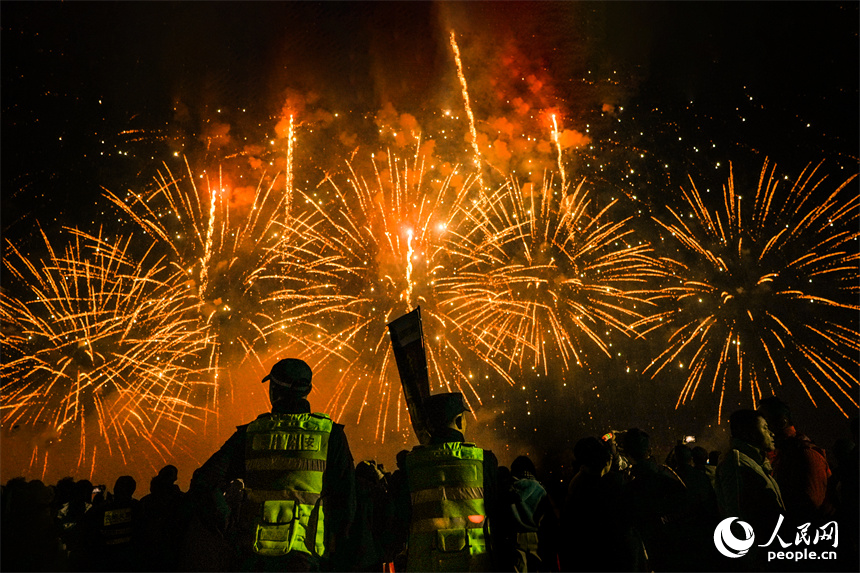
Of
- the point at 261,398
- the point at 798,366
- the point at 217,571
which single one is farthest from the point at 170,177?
the point at 798,366

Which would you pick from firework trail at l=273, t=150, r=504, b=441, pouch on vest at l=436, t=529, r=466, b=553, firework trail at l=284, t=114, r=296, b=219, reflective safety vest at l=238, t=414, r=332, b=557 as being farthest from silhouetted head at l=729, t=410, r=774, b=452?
firework trail at l=284, t=114, r=296, b=219

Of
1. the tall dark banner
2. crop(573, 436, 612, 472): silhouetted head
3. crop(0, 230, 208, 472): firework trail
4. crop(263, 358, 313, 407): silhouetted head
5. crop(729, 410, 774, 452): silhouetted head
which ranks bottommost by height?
crop(573, 436, 612, 472): silhouetted head

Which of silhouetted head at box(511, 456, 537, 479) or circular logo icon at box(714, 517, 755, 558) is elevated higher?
silhouetted head at box(511, 456, 537, 479)

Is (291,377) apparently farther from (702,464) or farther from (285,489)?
(702,464)

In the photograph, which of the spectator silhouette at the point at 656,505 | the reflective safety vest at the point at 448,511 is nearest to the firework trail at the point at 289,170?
the reflective safety vest at the point at 448,511

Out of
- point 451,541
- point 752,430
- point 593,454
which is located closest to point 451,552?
point 451,541

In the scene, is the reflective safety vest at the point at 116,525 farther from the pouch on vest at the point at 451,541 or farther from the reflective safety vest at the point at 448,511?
the pouch on vest at the point at 451,541
